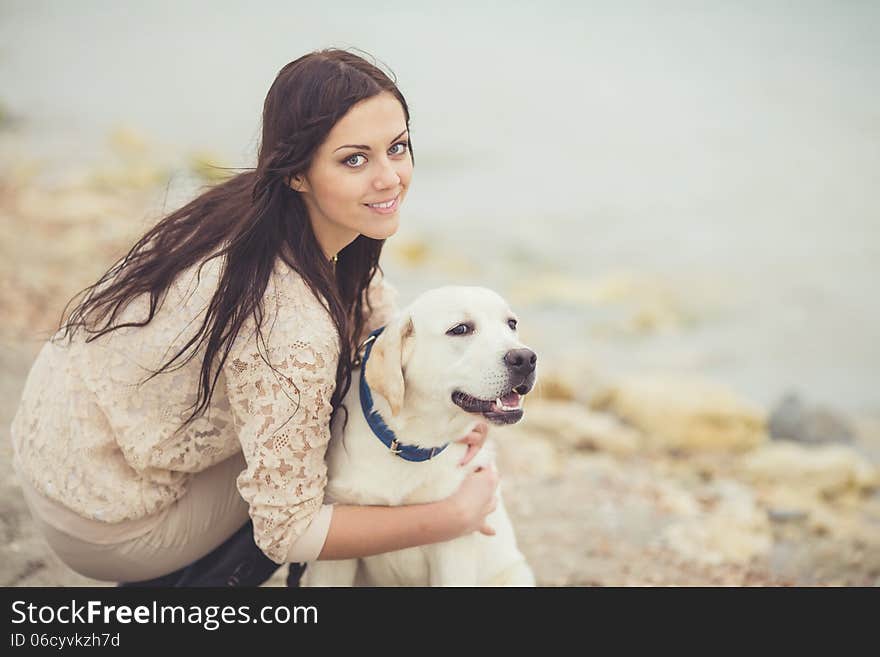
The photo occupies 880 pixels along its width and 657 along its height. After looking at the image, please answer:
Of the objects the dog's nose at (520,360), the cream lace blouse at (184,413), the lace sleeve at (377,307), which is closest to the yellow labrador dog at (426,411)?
the dog's nose at (520,360)

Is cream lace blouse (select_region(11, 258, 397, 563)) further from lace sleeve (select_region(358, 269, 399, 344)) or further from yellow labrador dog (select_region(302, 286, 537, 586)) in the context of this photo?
lace sleeve (select_region(358, 269, 399, 344))

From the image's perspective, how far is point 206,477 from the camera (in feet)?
7.10


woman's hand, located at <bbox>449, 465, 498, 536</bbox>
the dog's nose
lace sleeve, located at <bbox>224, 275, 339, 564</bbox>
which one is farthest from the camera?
woman's hand, located at <bbox>449, 465, 498, 536</bbox>

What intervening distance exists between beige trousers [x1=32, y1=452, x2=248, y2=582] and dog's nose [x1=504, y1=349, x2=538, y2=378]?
0.79m

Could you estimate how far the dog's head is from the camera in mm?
1938

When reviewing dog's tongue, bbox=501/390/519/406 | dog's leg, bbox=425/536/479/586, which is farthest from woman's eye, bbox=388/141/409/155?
dog's leg, bbox=425/536/479/586

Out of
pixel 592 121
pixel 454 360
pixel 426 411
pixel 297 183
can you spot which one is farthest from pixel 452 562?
pixel 592 121

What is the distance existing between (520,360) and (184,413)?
79cm

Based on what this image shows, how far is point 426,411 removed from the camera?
204cm

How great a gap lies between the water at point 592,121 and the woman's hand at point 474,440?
3.92 meters

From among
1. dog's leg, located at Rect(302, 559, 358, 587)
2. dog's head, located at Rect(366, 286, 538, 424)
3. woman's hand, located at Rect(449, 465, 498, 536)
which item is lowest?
dog's leg, located at Rect(302, 559, 358, 587)

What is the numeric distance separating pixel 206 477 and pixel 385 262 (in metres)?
4.25

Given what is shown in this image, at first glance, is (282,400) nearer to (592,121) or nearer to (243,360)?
(243,360)

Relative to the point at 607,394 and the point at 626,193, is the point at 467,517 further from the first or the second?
the point at 626,193
